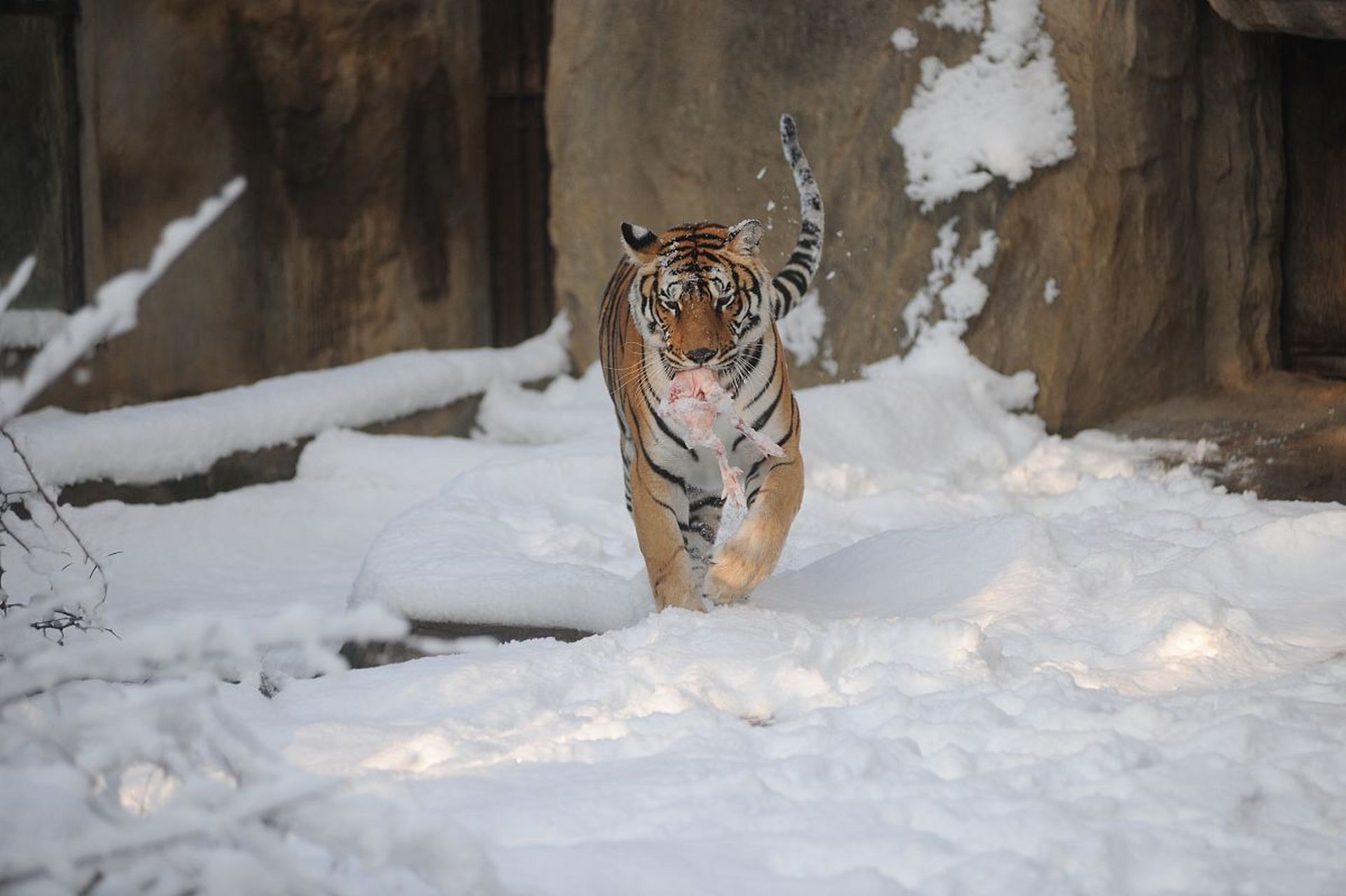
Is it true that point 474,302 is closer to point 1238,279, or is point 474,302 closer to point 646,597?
point 1238,279

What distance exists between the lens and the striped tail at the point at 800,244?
4.41 metres

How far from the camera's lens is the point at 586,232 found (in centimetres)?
832

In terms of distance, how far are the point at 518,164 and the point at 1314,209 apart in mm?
4812

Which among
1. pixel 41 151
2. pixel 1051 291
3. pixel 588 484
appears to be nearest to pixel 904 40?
pixel 1051 291

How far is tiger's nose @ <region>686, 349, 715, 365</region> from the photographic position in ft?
12.7

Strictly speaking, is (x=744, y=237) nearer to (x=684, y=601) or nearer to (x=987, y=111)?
(x=684, y=601)

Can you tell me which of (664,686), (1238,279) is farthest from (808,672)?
(1238,279)

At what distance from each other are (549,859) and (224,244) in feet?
22.0

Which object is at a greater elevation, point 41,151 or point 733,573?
point 41,151

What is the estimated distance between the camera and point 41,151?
305 inches

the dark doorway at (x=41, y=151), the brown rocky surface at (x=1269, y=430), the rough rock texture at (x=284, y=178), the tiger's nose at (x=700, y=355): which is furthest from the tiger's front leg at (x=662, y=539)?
the dark doorway at (x=41, y=151)

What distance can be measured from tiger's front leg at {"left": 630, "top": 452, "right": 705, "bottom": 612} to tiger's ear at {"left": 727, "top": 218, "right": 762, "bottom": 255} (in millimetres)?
591

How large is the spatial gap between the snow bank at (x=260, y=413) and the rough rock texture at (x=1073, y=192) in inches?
63.0

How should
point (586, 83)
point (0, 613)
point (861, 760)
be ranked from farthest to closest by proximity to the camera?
point (586, 83) → point (0, 613) → point (861, 760)
